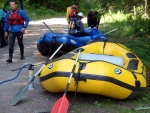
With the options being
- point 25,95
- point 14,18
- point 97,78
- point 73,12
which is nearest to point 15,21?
point 14,18

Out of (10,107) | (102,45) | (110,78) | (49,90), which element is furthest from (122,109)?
(102,45)

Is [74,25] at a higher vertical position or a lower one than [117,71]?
higher

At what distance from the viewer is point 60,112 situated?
4414 mm

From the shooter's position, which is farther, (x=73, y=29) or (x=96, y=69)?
(x=73, y=29)

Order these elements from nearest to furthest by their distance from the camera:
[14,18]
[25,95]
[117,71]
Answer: [117,71], [25,95], [14,18]

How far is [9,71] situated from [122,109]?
10.5ft

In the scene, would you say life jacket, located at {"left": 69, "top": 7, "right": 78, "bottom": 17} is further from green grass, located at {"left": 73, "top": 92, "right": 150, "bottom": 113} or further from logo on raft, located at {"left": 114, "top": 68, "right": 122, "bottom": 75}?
logo on raft, located at {"left": 114, "top": 68, "right": 122, "bottom": 75}

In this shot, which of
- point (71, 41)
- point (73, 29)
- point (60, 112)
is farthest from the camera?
point (73, 29)

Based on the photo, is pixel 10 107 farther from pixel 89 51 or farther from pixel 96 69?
pixel 89 51

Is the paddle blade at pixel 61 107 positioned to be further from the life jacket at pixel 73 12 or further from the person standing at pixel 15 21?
the life jacket at pixel 73 12

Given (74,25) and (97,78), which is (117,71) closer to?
(97,78)

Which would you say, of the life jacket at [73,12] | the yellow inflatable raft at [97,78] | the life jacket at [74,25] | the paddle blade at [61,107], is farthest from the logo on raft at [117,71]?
the life jacket at [73,12]

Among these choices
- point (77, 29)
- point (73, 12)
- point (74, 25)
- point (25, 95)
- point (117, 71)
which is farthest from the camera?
point (73, 12)

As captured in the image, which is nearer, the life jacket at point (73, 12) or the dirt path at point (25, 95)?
the dirt path at point (25, 95)
